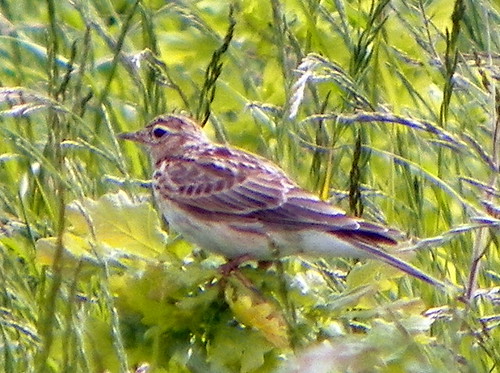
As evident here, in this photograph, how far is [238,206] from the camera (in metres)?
4.33

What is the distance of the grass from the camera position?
2.56 m

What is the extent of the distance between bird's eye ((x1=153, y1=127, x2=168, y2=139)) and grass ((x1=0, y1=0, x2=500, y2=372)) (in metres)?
0.12

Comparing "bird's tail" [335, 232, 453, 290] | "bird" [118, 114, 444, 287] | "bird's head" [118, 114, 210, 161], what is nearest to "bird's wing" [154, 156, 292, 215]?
"bird" [118, 114, 444, 287]

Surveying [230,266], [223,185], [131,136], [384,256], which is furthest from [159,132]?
[230,266]

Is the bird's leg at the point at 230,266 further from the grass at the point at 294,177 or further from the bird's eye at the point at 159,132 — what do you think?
the bird's eye at the point at 159,132

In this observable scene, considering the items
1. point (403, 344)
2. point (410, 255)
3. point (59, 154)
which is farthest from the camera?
point (410, 255)

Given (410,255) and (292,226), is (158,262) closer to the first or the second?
(410,255)

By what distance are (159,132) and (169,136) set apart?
30 cm

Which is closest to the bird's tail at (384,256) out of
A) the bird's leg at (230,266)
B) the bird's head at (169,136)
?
the bird's leg at (230,266)

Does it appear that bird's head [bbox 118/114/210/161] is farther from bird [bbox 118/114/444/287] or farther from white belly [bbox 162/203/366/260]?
white belly [bbox 162/203/366/260]

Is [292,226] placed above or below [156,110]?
below

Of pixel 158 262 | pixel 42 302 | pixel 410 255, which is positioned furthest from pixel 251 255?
pixel 42 302

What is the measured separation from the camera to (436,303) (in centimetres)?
326

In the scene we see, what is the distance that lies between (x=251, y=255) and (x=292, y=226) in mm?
562
